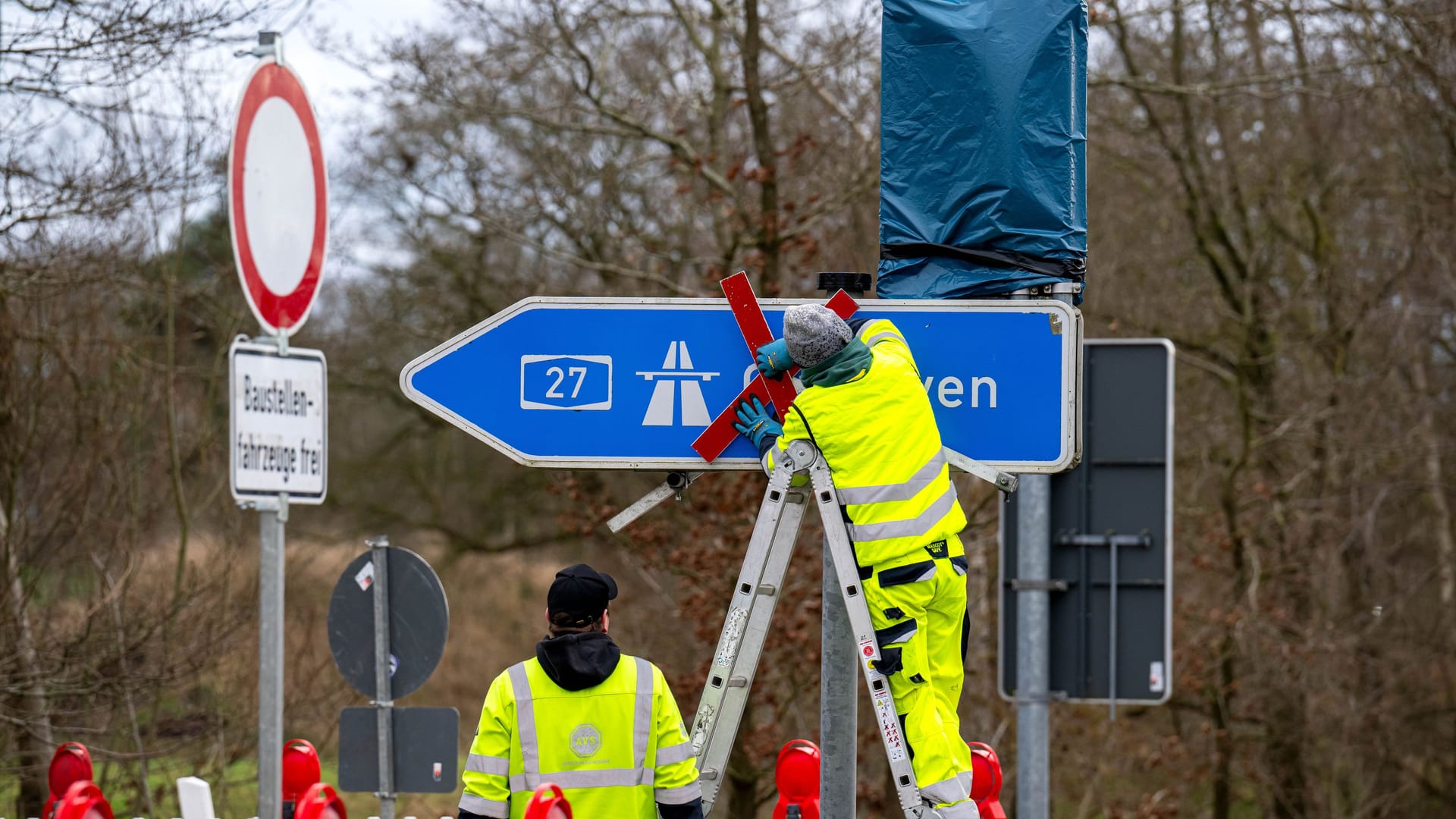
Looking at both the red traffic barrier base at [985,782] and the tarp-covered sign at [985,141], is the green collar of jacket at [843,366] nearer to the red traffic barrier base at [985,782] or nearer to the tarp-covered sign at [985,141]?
the tarp-covered sign at [985,141]

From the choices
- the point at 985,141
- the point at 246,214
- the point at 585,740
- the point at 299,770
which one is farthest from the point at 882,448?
the point at 299,770

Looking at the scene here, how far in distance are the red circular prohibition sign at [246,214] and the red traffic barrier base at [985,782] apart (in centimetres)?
239

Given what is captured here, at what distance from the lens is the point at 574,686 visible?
13.0 ft

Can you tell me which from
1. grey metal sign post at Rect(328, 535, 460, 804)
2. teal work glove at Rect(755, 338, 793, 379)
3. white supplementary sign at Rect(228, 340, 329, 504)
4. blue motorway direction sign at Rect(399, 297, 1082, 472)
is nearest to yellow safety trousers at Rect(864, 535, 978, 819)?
blue motorway direction sign at Rect(399, 297, 1082, 472)

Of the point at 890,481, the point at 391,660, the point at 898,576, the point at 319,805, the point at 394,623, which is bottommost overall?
the point at 319,805

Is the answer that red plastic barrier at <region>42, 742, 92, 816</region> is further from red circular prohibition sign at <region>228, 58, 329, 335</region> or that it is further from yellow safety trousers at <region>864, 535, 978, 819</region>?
yellow safety trousers at <region>864, 535, 978, 819</region>

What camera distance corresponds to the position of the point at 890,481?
4.05m

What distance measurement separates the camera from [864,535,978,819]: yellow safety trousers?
13.0 feet

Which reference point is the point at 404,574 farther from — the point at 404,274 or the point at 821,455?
the point at 404,274

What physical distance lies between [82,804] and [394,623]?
1263mm

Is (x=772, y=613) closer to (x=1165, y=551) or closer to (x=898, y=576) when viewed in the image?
(x=898, y=576)

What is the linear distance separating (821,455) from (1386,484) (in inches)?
555

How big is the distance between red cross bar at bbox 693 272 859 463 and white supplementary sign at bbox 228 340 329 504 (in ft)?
2.96

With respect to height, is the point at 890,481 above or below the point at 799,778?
above
